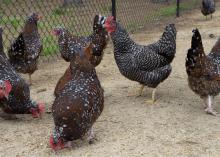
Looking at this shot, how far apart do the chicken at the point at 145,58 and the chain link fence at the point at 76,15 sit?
271cm

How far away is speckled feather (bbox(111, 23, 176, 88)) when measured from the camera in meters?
5.86

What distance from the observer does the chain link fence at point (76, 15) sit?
10023 mm

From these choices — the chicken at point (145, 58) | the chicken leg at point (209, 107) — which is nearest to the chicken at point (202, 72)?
the chicken leg at point (209, 107)

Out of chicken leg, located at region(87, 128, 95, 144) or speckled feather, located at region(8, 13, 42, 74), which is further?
speckled feather, located at region(8, 13, 42, 74)

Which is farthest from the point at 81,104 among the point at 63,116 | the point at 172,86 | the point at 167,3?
the point at 167,3

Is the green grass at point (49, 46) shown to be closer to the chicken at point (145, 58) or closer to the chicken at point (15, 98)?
the chicken at point (145, 58)

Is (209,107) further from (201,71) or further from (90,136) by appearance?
(90,136)

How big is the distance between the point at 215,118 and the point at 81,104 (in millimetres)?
1881

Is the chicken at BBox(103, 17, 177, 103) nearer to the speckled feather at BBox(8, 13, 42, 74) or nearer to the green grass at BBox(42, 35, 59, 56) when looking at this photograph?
the speckled feather at BBox(8, 13, 42, 74)

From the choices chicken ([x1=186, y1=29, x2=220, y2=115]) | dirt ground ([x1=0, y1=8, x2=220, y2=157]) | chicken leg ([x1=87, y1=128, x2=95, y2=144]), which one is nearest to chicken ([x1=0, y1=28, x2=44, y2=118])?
dirt ground ([x1=0, y1=8, x2=220, y2=157])

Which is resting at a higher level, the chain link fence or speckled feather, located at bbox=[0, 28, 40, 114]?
speckled feather, located at bbox=[0, 28, 40, 114]

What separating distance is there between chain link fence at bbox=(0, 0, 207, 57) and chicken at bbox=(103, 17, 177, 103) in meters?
2.71

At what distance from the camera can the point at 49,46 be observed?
8875mm

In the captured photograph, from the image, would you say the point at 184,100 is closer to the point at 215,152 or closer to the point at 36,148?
the point at 215,152
